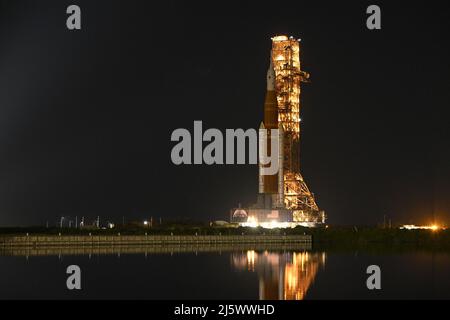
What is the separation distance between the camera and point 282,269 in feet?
234

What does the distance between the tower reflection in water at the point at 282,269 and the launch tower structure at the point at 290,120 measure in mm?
22767

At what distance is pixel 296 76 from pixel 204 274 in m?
50.6

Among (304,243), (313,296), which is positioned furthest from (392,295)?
(304,243)

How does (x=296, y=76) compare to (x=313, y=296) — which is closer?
(x=313, y=296)

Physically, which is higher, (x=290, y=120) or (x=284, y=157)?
(x=290, y=120)

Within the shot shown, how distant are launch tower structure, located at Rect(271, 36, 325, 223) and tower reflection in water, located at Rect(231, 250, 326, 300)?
2277 cm

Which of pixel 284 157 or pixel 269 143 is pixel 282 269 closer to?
pixel 269 143

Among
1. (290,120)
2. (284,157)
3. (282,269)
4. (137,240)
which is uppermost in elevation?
(290,120)

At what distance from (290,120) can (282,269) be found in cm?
4549

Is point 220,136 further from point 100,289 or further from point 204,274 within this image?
point 100,289

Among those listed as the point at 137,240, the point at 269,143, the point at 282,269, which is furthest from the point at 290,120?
the point at 282,269

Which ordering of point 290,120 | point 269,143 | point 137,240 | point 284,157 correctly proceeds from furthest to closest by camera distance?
point 290,120 < point 284,157 < point 269,143 < point 137,240
